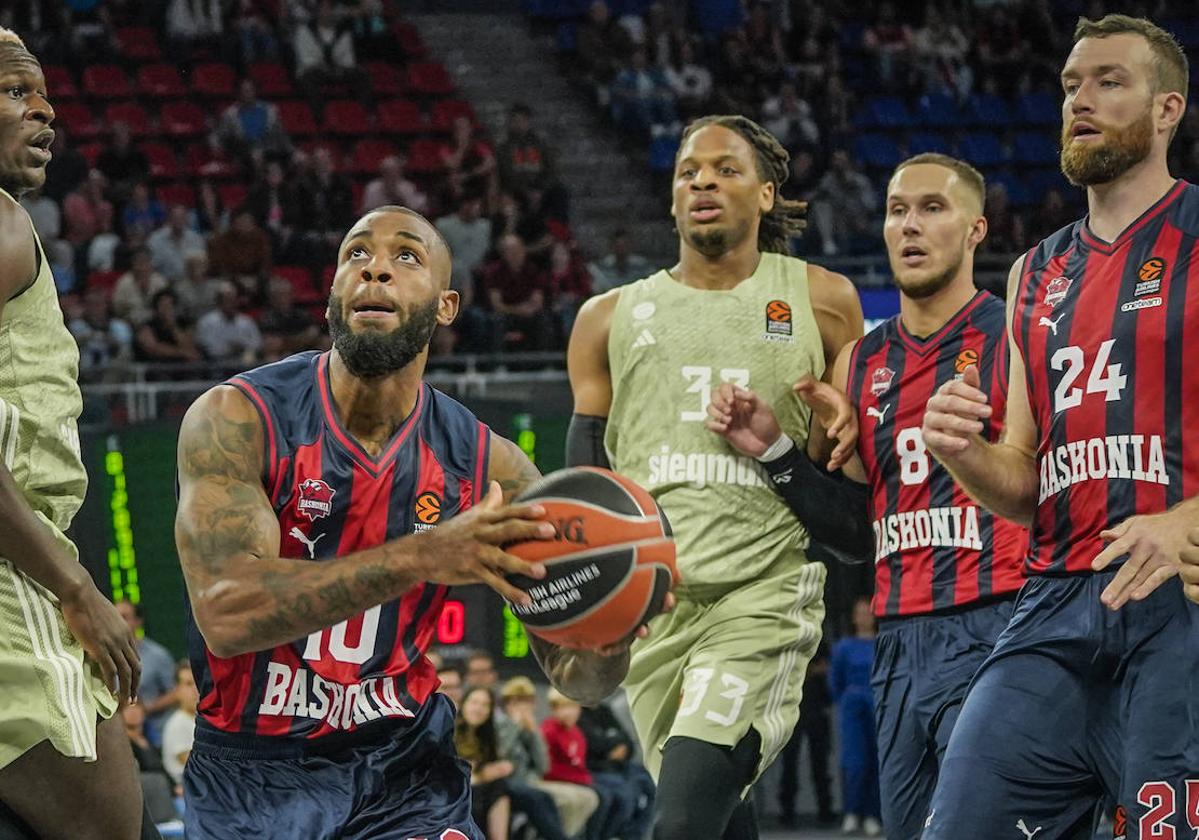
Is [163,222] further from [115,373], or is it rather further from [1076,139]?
[1076,139]

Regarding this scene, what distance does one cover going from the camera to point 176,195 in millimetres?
15305

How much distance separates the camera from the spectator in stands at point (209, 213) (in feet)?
49.1

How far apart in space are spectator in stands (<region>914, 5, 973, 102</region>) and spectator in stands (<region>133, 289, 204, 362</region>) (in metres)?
9.49

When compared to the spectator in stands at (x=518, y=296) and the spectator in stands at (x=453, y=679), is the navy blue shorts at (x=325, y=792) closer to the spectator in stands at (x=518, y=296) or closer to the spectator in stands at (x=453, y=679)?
the spectator in stands at (x=453, y=679)

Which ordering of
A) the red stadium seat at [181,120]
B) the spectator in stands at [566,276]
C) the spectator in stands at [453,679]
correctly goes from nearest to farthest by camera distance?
the spectator in stands at [453,679] < the spectator in stands at [566,276] < the red stadium seat at [181,120]

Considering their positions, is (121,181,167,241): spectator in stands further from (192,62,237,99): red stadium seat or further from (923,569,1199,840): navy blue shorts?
(923,569,1199,840): navy blue shorts

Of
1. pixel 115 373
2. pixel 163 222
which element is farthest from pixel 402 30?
pixel 115 373

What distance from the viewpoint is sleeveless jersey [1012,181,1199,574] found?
4219 mm

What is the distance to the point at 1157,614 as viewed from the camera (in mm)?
4164

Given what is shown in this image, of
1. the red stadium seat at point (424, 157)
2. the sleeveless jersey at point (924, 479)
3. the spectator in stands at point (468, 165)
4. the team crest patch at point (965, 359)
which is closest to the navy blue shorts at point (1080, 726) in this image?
the sleeveless jersey at point (924, 479)

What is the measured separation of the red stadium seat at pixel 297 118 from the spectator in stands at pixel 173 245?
2.66 metres

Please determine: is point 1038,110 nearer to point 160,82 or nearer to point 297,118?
point 297,118

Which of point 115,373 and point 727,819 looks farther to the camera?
point 115,373

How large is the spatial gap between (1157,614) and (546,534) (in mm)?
1412
